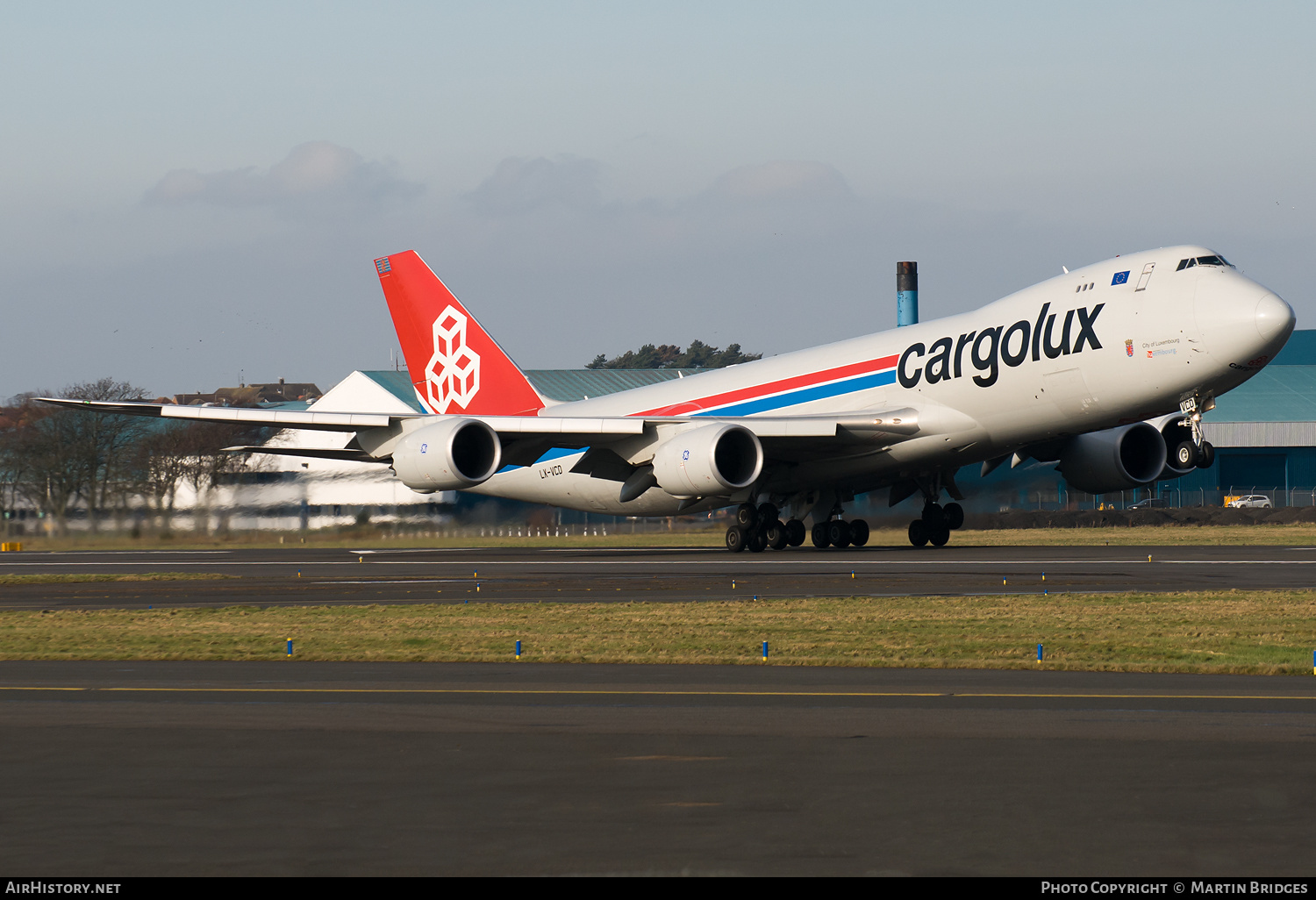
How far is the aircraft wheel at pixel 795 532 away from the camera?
40.2 meters

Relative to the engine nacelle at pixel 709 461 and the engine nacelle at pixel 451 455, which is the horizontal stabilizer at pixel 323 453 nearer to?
the engine nacelle at pixel 451 455

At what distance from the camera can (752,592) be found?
24641mm

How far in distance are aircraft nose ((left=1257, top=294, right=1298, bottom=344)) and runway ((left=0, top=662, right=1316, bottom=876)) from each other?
19.4m

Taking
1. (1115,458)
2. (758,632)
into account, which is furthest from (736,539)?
(758,632)

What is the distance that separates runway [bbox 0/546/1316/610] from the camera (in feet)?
81.4

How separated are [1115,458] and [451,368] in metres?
20.7

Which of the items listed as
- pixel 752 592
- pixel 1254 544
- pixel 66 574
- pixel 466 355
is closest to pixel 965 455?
pixel 1254 544

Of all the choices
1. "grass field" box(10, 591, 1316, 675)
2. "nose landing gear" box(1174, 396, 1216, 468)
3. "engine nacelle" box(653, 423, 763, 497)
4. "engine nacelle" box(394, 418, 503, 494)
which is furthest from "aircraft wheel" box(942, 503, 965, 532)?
"grass field" box(10, 591, 1316, 675)

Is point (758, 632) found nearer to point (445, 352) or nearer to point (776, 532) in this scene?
point (776, 532)

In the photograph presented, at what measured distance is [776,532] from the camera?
3962 cm

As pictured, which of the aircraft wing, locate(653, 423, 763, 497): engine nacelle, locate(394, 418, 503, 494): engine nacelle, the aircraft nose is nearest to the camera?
the aircraft nose

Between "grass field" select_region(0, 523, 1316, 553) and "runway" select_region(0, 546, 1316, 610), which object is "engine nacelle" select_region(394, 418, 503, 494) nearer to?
"runway" select_region(0, 546, 1316, 610)

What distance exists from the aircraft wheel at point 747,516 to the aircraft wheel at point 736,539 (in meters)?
0.17
